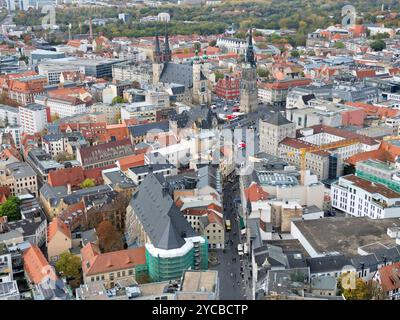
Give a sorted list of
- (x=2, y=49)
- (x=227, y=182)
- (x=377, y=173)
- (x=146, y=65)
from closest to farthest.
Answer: (x=377, y=173) → (x=227, y=182) → (x=146, y=65) → (x=2, y=49)

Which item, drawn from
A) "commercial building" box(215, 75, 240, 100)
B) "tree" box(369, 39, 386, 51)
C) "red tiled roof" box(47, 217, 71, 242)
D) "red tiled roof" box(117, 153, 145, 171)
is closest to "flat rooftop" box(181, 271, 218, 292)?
"red tiled roof" box(47, 217, 71, 242)

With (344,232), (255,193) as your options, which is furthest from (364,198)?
(255,193)

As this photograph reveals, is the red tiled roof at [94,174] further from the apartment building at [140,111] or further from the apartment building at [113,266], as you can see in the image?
the apartment building at [140,111]

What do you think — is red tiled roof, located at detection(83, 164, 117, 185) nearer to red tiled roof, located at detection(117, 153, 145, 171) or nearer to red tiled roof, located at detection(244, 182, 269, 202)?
red tiled roof, located at detection(117, 153, 145, 171)

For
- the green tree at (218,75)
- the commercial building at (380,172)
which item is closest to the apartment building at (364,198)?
the commercial building at (380,172)

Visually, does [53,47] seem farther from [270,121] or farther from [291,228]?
[291,228]
